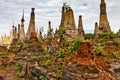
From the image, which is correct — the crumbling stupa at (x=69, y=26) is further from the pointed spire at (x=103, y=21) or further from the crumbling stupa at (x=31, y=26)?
the crumbling stupa at (x=31, y=26)

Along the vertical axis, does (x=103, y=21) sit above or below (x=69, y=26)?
above

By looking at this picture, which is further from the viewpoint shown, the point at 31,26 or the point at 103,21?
the point at 31,26

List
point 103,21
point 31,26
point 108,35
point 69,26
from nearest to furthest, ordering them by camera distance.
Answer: point 108,35, point 69,26, point 103,21, point 31,26

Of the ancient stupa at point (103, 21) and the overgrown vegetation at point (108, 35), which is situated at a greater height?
the ancient stupa at point (103, 21)

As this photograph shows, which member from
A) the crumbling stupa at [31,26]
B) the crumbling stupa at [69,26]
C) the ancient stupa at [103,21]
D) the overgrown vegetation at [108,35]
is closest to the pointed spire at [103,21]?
the ancient stupa at [103,21]

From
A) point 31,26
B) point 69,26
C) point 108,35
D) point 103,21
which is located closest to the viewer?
point 108,35

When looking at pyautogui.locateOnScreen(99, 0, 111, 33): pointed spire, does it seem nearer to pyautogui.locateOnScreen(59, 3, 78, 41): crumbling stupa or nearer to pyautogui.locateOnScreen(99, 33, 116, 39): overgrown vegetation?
pyautogui.locateOnScreen(99, 33, 116, 39): overgrown vegetation

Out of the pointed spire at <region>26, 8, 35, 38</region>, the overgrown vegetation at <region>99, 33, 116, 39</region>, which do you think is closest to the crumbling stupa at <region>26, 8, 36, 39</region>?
the pointed spire at <region>26, 8, 35, 38</region>

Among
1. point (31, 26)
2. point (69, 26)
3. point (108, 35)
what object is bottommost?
point (108, 35)

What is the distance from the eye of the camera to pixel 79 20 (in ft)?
125

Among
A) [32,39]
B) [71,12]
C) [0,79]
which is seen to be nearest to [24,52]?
[32,39]

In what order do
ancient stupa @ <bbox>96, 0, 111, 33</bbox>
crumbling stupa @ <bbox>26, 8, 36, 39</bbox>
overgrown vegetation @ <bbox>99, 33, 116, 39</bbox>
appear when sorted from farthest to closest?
1. crumbling stupa @ <bbox>26, 8, 36, 39</bbox>
2. ancient stupa @ <bbox>96, 0, 111, 33</bbox>
3. overgrown vegetation @ <bbox>99, 33, 116, 39</bbox>

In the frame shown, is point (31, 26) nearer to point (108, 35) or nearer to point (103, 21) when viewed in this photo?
point (103, 21)

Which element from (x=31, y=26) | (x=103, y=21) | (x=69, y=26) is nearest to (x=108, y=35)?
(x=103, y=21)
